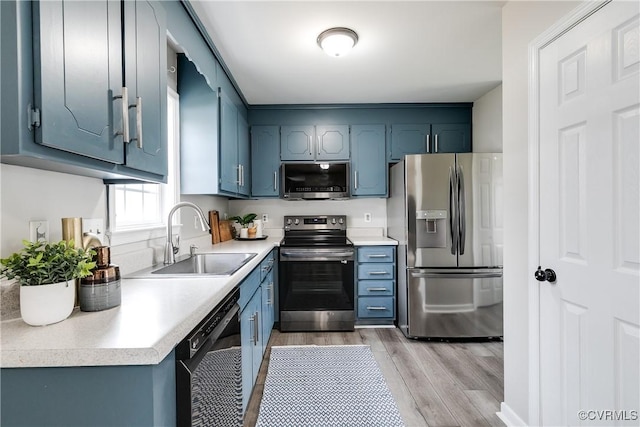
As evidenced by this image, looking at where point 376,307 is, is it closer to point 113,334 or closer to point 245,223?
point 245,223

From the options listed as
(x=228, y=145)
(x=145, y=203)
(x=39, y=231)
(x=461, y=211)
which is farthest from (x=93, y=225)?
(x=461, y=211)

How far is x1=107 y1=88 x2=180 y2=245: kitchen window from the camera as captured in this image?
1.53m

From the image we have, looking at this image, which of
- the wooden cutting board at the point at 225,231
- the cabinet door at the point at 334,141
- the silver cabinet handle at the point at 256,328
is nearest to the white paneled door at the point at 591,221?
the silver cabinet handle at the point at 256,328

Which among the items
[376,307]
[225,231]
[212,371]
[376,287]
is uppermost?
[225,231]

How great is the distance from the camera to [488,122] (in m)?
3.14

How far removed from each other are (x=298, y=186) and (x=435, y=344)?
6.77ft

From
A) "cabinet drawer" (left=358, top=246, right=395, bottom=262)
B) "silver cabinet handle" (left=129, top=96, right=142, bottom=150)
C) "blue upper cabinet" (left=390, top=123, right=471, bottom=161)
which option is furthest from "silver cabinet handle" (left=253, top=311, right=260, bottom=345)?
"blue upper cabinet" (left=390, top=123, right=471, bottom=161)

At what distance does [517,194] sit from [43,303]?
78.1 inches

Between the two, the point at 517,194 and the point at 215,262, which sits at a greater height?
the point at 517,194

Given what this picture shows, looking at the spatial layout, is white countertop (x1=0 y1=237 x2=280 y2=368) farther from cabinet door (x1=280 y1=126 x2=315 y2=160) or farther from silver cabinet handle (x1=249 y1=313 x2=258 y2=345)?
cabinet door (x1=280 y1=126 x2=315 y2=160)

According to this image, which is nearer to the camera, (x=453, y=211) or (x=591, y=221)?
(x=591, y=221)

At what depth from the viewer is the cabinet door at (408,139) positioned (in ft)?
11.4

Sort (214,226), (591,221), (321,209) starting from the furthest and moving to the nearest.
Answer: (321,209) → (214,226) → (591,221)

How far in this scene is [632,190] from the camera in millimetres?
1038
